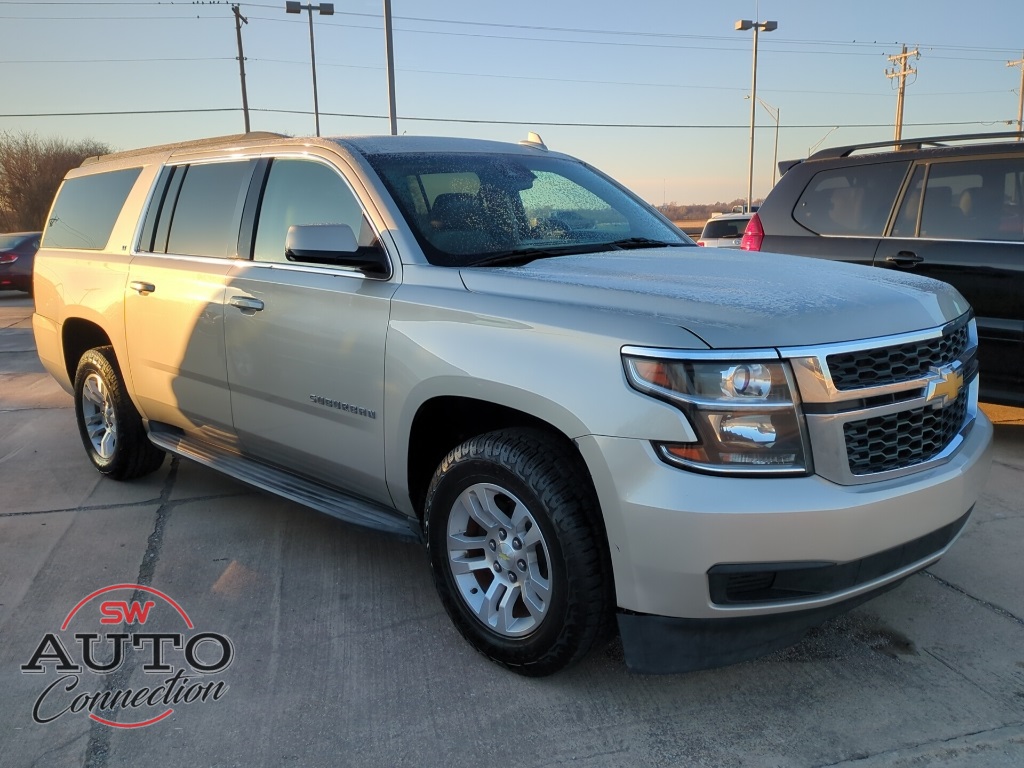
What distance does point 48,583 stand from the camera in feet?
12.2

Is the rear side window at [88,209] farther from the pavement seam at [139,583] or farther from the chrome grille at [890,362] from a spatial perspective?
the chrome grille at [890,362]

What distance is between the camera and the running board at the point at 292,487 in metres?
3.35

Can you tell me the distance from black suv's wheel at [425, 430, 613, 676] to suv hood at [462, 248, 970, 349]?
518mm

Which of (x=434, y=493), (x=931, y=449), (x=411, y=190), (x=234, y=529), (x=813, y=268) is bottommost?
(x=234, y=529)

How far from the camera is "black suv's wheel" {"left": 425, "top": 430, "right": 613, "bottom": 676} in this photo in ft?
8.33

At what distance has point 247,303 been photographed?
3.72m

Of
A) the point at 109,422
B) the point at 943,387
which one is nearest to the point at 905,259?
the point at 943,387

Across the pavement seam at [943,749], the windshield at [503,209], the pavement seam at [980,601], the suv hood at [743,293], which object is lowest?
the pavement seam at [980,601]

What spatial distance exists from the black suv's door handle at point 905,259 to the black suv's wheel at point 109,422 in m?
4.87

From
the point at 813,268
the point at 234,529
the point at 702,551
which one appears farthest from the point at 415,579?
the point at 813,268

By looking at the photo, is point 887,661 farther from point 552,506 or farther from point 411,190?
point 411,190

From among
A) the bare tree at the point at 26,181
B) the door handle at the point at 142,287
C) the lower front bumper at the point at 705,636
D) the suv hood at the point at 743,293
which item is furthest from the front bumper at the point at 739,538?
the bare tree at the point at 26,181

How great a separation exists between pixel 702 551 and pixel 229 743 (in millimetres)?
1550

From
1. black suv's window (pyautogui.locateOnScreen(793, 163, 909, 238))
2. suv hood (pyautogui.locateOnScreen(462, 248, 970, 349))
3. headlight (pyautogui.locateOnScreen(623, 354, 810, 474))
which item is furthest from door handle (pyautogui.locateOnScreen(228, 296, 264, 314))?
black suv's window (pyautogui.locateOnScreen(793, 163, 909, 238))
